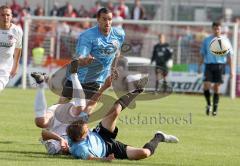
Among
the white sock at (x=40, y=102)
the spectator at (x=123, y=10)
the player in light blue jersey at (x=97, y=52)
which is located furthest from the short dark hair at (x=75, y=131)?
the spectator at (x=123, y=10)

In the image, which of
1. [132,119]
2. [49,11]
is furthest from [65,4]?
[132,119]

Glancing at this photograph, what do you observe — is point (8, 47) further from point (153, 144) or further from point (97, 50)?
point (153, 144)

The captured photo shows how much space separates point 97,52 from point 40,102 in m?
2.77

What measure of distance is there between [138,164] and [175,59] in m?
22.6

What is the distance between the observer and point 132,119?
1944 cm

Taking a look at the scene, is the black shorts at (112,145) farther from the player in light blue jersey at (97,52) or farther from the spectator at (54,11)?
the spectator at (54,11)

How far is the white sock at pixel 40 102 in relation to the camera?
11.2 meters

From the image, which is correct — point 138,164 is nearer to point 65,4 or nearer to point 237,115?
point 237,115

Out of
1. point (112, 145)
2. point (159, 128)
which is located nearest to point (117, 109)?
→ point (112, 145)

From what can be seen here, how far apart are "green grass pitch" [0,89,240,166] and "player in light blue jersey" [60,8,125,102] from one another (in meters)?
1.27

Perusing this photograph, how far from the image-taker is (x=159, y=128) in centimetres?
1745

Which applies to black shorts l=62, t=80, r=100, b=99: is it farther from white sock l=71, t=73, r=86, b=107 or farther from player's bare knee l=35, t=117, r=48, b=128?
player's bare knee l=35, t=117, r=48, b=128

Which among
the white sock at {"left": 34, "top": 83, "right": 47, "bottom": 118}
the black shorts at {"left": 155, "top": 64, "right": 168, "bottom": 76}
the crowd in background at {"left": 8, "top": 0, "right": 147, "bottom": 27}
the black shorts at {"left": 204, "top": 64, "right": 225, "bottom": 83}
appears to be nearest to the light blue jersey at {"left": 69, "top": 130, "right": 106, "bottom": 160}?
the white sock at {"left": 34, "top": 83, "right": 47, "bottom": 118}
